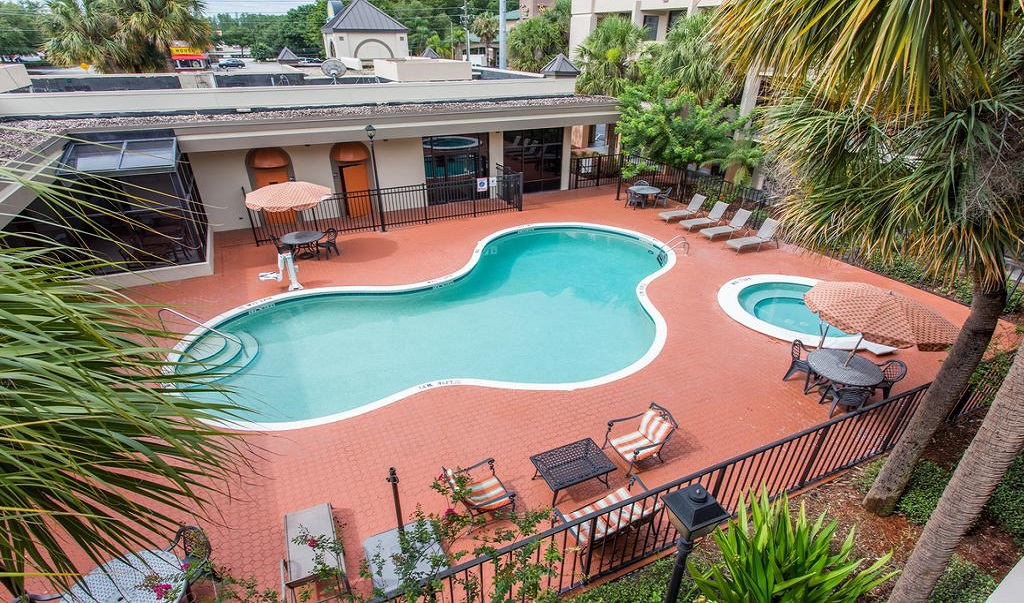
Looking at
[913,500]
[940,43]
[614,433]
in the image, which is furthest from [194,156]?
[913,500]

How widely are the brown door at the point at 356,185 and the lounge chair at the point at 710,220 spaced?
433 inches

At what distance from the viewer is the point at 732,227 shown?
1627 cm

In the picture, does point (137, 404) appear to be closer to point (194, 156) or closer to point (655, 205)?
point (194, 156)

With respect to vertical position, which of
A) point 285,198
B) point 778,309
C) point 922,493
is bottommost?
point 778,309

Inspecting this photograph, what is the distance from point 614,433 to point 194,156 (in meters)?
15.2

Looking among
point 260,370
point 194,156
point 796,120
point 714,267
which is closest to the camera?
point 796,120

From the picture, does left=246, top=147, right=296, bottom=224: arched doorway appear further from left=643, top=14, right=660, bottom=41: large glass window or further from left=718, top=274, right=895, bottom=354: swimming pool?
left=643, top=14, right=660, bottom=41: large glass window

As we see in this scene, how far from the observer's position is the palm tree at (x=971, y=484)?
397 cm

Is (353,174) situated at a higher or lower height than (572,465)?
higher

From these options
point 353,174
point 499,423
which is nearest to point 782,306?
point 499,423

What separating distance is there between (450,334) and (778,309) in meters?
8.53

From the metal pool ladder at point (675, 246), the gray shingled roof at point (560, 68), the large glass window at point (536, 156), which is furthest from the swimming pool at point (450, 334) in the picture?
the gray shingled roof at point (560, 68)

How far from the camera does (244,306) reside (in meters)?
12.1

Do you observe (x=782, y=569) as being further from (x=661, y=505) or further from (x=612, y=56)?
(x=612, y=56)
